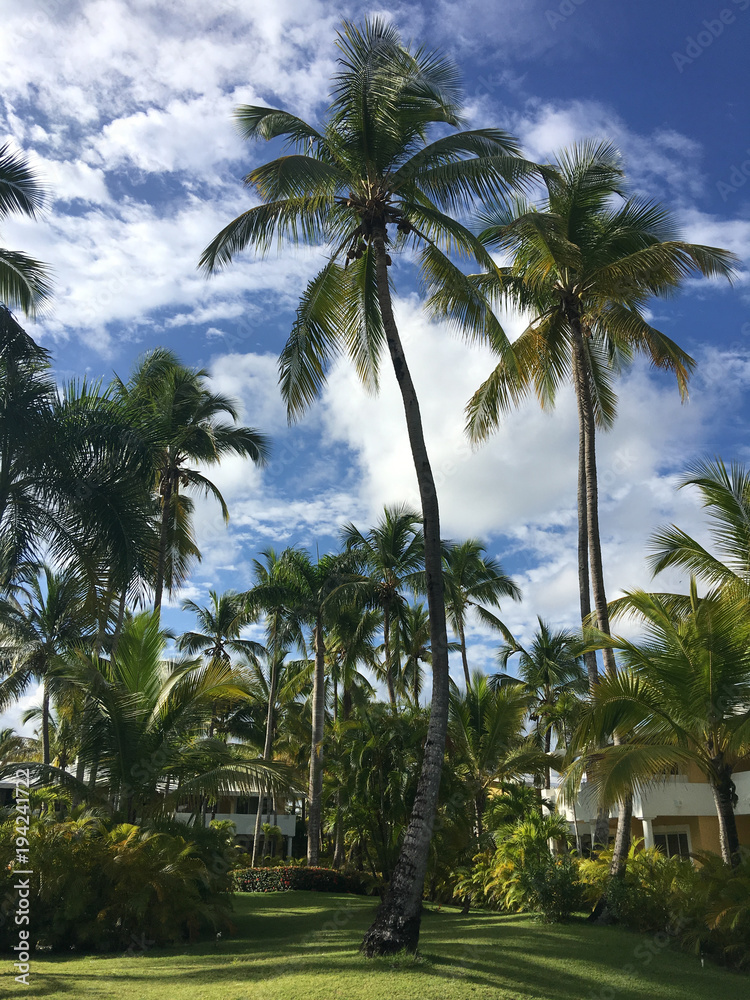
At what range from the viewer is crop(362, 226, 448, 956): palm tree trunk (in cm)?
912

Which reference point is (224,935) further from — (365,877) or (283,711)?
(283,711)

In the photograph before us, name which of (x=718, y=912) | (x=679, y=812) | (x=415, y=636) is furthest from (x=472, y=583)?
(x=718, y=912)

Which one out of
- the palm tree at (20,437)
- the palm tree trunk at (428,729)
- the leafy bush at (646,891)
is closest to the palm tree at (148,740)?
the palm tree at (20,437)

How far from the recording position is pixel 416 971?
8352 millimetres

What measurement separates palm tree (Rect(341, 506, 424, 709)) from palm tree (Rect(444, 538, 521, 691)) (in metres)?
2.06

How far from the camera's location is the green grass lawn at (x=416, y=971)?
301 inches

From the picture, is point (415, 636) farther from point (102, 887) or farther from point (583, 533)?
point (102, 887)

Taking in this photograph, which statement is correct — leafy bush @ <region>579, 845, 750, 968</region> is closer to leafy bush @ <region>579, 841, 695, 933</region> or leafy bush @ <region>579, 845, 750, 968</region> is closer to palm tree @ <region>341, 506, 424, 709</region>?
leafy bush @ <region>579, 841, 695, 933</region>

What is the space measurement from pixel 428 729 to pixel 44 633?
2338 centimetres

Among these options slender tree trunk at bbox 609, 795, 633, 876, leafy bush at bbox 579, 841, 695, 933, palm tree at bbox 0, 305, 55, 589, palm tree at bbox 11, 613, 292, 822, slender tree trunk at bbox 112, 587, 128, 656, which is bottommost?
leafy bush at bbox 579, 841, 695, 933

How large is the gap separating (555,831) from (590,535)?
6.73 metres

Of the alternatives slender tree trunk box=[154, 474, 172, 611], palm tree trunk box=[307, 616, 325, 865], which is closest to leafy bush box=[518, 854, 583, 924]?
slender tree trunk box=[154, 474, 172, 611]

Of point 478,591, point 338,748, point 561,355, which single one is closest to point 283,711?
point 478,591

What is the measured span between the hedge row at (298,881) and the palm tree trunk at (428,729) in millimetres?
13599
